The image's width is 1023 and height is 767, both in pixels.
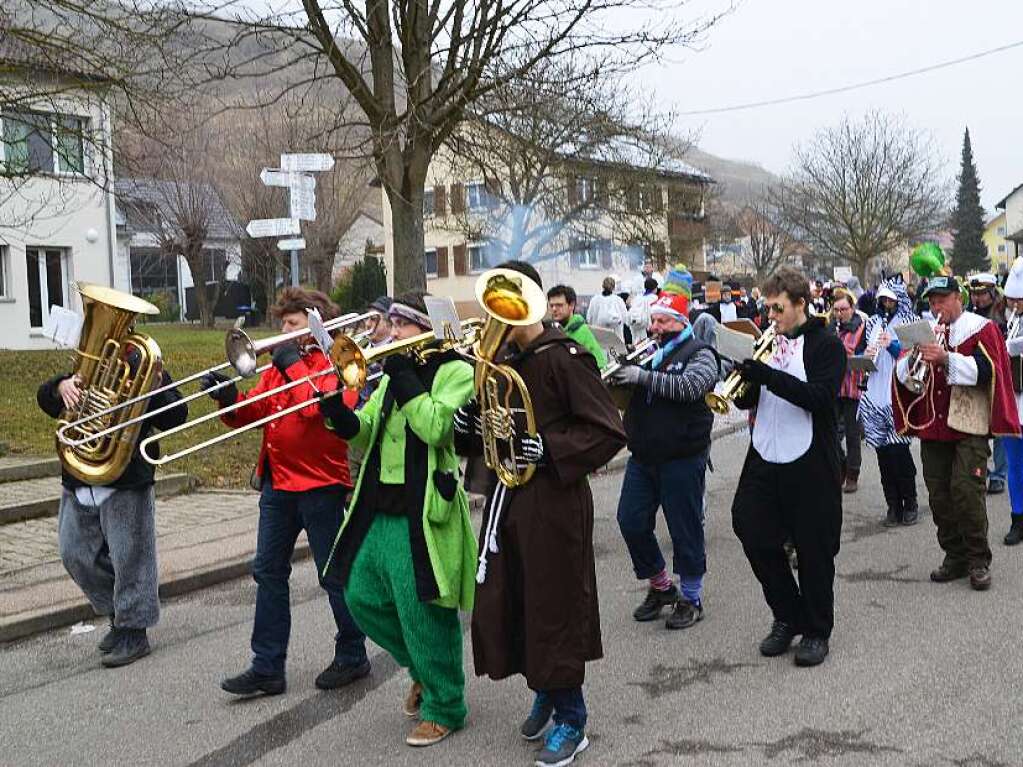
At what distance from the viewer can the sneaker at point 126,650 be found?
6082 millimetres

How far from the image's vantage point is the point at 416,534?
461 cm

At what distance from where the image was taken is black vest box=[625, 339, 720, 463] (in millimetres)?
6164

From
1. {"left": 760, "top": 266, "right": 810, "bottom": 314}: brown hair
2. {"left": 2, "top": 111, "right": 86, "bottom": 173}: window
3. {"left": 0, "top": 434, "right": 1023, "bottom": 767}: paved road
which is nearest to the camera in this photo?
{"left": 0, "top": 434, "right": 1023, "bottom": 767}: paved road

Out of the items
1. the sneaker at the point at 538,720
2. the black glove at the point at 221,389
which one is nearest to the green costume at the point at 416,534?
the sneaker at the point at 538,720

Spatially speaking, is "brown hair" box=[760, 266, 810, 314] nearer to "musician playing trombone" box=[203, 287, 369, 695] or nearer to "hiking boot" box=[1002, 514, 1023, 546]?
"musician playing trombone" box=[203, 287, 369, 695]

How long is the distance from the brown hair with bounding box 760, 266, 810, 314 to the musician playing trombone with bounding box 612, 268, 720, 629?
66cm

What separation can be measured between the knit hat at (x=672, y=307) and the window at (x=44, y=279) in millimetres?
23584

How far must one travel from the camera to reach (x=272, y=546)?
5379 mm

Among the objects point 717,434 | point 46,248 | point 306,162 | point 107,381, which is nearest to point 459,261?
point 46,248

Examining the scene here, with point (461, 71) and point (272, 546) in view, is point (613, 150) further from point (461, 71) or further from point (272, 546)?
point (272, 546)

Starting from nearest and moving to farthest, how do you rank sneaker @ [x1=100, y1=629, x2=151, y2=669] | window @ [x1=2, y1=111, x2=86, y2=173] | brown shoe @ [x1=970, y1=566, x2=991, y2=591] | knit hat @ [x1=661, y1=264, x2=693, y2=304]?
sneaker @ [x1=100, y1=629, x2=151, y2=669] < knit hat @ [x1=661, y1=264, x2=693, y2=304] < brown shoe @ [x1=970, y1=566, x2=991, y2=591] < window @ [x1=2, y1=111, x2=86, y2=173]

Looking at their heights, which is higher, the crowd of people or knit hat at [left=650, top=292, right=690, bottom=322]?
knit hat at [left=650, top=292, right=690, bottom=322]

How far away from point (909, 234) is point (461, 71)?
125ft

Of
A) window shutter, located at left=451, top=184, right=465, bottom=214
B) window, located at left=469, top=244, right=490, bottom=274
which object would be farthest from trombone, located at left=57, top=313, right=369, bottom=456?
window, located at left=469, top=244, right=490, bottom=274
